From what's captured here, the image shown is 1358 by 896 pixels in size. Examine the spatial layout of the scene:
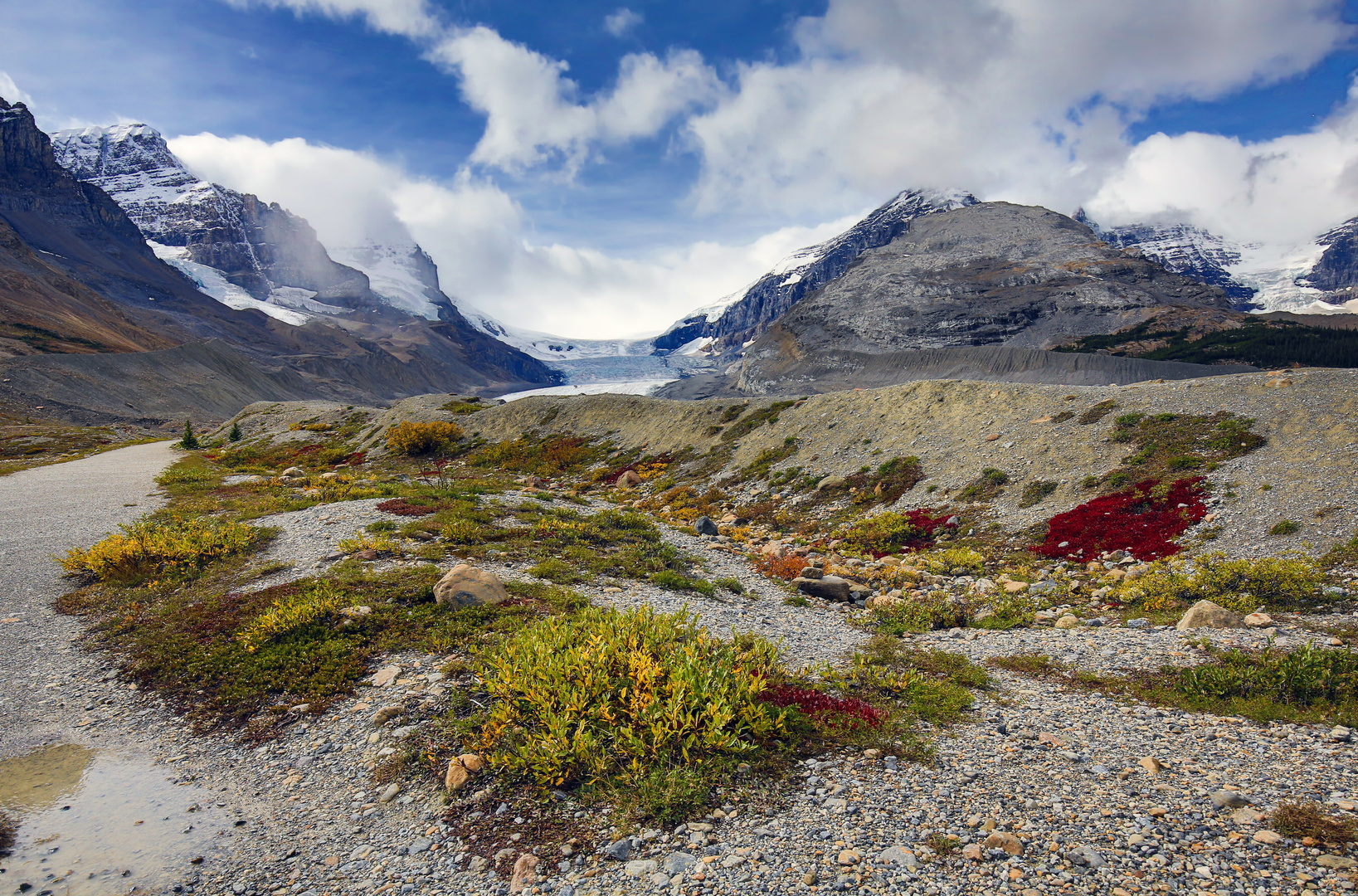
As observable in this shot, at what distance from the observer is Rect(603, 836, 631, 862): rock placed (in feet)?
17.5

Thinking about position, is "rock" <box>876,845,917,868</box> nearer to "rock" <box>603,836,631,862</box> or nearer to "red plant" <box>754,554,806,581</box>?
"rock" <box>603,836,631,862</box>

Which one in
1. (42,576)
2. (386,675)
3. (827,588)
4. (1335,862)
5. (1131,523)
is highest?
(1131,523)

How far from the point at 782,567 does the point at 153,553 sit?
15.8 m

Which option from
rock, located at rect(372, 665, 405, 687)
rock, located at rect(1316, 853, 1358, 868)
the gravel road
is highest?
rock, located at rect(1316, 853, 1358, 868)

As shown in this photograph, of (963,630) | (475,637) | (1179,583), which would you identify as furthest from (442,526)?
(1179,583)

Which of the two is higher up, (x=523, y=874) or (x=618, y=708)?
(x=618, y=708)

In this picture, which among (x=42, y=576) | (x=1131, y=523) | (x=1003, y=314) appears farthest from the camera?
(x=1003, y=314)

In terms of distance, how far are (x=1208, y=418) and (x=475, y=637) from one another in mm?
29385

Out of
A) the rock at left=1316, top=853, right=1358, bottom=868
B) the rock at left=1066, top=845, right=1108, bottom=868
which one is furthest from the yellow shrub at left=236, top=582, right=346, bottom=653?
the rock at left=1316, top=853, right=1358, bottom=868

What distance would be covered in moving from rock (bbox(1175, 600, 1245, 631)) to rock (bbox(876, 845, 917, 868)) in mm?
9606

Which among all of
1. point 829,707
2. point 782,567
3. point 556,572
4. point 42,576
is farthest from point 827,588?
point 42,576

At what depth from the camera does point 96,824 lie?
596 cm

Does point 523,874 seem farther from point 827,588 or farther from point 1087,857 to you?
point 827,588

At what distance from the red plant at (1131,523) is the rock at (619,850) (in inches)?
714
